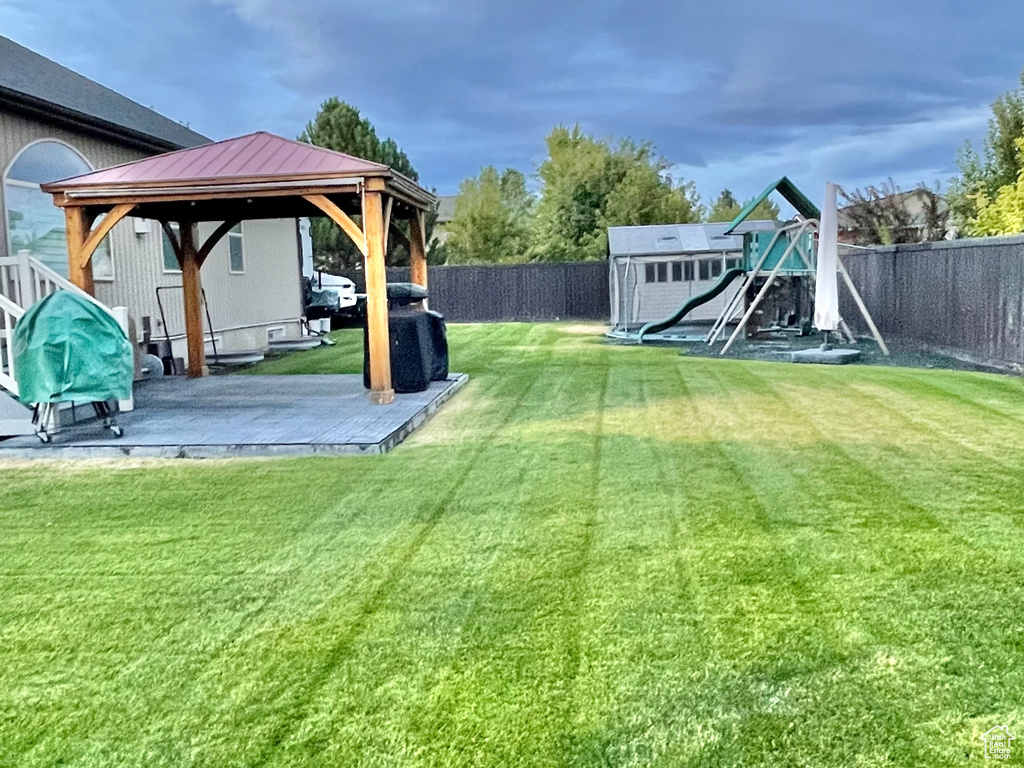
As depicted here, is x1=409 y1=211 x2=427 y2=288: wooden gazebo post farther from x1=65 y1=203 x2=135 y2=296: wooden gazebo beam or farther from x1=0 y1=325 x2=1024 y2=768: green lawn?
x1=0 y1=325 x2=1024 y2=768: green lawn

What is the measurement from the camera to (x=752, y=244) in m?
15.0

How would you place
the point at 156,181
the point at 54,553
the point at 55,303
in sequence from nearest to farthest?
the point at 54,553, the point at 55,303, the point at 156,181

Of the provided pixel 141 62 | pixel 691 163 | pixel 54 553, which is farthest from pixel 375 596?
pixel 141 62

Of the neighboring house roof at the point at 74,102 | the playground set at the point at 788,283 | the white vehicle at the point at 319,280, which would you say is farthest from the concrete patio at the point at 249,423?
the white vehicle at the point at 319,280

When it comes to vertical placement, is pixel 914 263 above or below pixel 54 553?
above

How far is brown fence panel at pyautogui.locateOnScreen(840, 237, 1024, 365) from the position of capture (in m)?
9.98

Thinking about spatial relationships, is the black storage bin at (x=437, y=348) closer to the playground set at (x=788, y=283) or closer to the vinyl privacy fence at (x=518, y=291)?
the playground set at (x=788, y=283)

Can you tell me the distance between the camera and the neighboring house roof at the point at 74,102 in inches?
333

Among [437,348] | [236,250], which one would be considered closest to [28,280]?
[437,348]

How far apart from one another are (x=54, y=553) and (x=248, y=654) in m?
1.67

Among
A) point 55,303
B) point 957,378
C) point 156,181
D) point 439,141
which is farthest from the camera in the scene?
point 439,141

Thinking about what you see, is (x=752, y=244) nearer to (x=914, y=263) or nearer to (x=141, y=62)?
(x=914, y=263)

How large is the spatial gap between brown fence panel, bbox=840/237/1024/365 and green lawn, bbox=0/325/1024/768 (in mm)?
4589

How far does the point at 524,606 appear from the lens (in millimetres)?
3285
